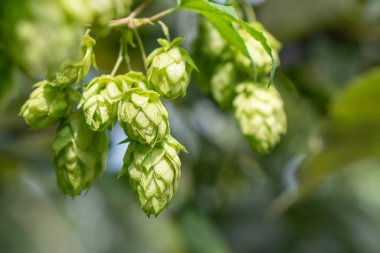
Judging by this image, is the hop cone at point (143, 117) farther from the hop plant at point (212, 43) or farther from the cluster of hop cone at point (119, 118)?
the hop plant at point (212, 43)

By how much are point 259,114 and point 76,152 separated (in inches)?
18.3

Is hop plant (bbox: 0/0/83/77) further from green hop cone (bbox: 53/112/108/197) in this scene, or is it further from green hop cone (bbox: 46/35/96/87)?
green hop cone (bbox: 53/112/108/197)

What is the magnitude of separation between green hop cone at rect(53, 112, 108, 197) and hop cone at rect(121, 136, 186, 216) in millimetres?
104

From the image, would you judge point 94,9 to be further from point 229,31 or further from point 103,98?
point 229,31

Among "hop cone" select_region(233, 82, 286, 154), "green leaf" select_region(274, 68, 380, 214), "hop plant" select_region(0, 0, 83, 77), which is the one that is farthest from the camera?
"green leaf" select_region(274, 68, 380, 214)

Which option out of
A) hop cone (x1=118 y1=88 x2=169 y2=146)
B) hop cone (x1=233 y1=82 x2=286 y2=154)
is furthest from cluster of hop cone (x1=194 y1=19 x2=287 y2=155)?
hop cone (x1=118 y1=88 x2=169 y2=146)

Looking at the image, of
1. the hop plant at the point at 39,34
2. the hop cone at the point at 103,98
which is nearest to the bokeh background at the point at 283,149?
the hop cone at the point at 103,98

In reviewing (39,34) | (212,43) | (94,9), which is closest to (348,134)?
(212,43)

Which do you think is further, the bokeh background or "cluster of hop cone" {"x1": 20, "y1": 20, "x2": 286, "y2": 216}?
the bokeh background

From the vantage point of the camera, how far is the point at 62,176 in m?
1.54

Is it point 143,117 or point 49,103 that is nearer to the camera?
point 143,117

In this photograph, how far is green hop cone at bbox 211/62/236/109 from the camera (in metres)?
1.81

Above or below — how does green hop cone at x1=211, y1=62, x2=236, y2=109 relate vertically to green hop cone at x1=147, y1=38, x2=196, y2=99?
below

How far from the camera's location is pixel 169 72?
58.4 inches
